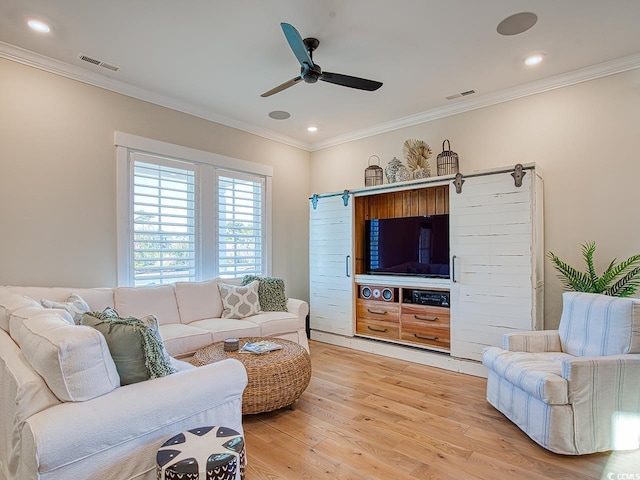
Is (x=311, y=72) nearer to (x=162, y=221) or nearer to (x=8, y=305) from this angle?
(x=162, y=221)

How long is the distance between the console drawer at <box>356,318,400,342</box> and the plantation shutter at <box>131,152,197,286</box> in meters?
2.18

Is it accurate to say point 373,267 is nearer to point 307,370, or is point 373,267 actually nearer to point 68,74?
point 307,370

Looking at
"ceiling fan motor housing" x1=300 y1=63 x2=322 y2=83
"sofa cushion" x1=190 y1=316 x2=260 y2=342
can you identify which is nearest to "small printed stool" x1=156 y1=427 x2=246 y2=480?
"sofa cushion" x1=190 y1=316 x2=260 y2=342

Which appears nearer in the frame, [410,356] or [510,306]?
[510,306]

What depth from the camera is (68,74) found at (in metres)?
3.33

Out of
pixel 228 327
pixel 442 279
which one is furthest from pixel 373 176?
pixel 228 327

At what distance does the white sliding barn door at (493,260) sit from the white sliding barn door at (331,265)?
1366 millimetres

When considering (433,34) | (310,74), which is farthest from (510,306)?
(310,74)

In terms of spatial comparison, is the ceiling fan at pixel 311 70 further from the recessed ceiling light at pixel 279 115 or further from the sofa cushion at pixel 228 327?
the sofa cushion at pixel 228 327

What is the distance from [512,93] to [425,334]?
2.78 meters

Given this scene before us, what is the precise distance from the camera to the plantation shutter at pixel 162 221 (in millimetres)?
3828

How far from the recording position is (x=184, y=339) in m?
3.18

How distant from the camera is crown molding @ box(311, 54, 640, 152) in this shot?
128 inches

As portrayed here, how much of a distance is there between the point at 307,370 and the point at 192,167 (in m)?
A: 2.79
